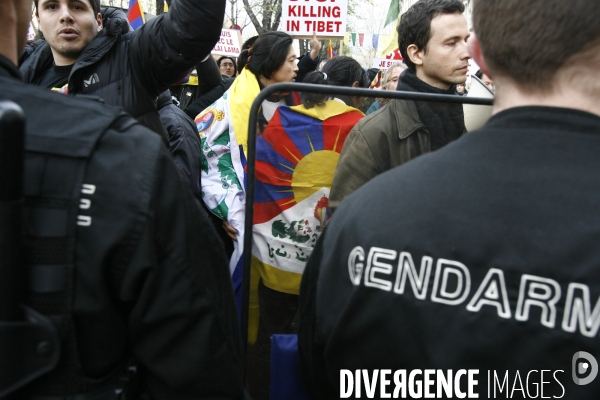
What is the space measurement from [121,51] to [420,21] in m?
1.29

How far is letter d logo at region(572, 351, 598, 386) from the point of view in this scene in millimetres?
938

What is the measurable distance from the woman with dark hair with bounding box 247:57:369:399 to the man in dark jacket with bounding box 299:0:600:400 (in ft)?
1.93

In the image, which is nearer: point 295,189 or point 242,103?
point 295,189

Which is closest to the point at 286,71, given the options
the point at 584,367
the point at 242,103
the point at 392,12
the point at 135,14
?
the point at 242,103

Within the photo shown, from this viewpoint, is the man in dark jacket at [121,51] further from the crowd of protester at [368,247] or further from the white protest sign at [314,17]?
the white protest sign at [314,17]

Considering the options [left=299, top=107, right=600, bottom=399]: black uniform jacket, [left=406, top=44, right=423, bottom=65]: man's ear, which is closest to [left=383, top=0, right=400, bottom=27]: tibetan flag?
[left=406, top=44, right=423, bottom=65]: man's ear

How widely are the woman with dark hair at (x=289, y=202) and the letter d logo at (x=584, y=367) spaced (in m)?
0.87

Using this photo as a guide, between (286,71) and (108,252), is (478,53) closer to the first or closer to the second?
(108,252)

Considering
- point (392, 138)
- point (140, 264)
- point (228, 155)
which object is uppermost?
point (392, 138)

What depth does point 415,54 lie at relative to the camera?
238 cm

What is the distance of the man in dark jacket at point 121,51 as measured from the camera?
2035mm

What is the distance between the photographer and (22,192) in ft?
3.02

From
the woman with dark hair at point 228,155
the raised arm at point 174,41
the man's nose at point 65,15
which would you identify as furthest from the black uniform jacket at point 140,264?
the man's nose at point 65,15

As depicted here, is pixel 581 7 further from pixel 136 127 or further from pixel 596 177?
pixel 136 127
